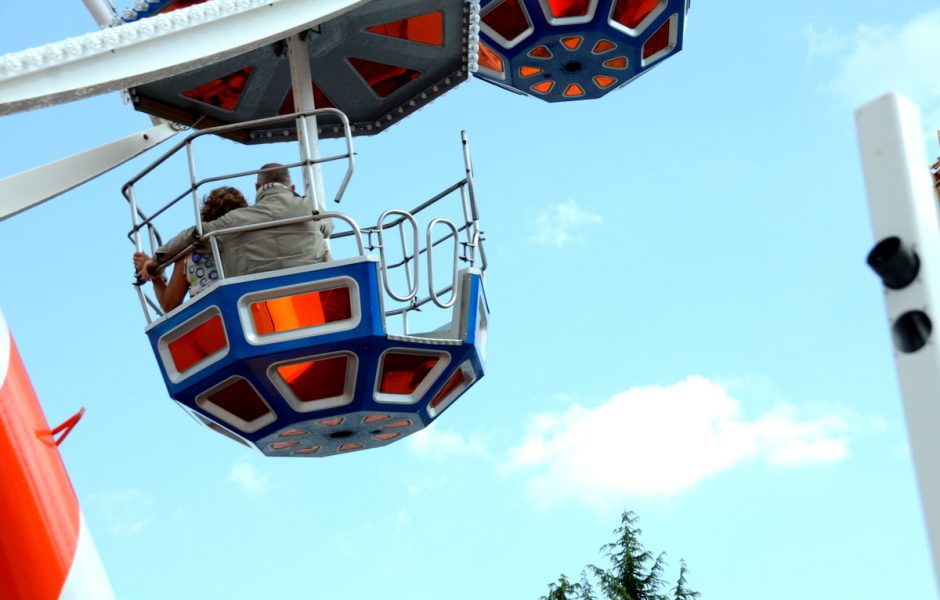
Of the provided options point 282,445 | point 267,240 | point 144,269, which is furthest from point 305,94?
point 282,445

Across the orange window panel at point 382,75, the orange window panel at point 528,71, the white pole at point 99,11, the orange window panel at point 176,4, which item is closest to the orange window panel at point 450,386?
the orange window panel at point 382,75

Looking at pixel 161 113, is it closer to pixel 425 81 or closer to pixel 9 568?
pixel 425 81

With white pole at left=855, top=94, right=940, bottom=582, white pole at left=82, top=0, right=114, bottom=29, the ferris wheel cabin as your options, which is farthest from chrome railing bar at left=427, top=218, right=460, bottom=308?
white pole at left=855, top=94, right=940, bottom=582

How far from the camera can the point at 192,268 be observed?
30.1 feet

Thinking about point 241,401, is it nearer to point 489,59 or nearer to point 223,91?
point 223,91

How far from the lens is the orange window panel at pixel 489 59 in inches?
511

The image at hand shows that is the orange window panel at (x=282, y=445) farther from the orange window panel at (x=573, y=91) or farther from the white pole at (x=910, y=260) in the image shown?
the white pole at (x=910, y=260)

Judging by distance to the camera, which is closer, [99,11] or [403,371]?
[403,371]

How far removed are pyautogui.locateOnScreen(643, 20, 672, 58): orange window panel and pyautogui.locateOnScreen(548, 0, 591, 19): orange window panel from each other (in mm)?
795

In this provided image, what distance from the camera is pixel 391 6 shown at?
10562mm

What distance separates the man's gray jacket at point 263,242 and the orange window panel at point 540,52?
4.06m

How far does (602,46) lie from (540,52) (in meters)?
0.55

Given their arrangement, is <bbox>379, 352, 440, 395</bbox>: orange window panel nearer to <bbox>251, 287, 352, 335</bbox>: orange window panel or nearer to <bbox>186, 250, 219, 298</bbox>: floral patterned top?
<bbox>251, 287, 352, 335</bbox>: orange window panel

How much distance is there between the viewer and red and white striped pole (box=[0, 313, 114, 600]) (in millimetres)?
6762
